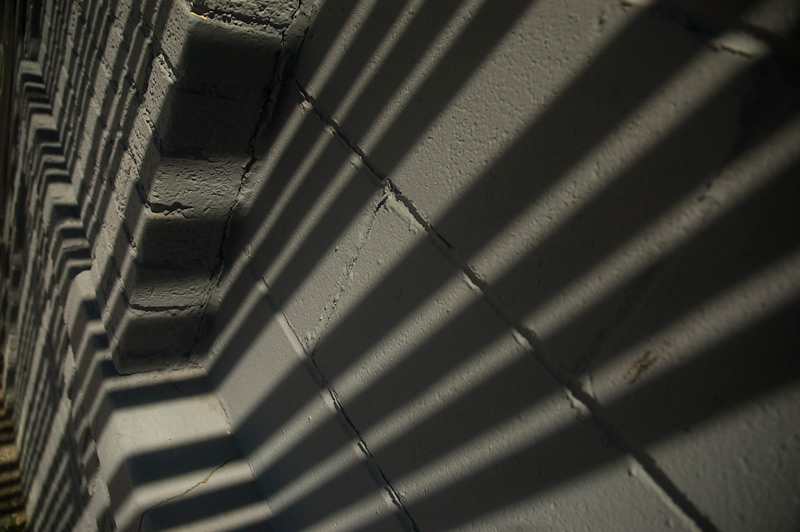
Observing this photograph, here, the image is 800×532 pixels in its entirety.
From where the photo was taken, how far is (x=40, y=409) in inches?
117

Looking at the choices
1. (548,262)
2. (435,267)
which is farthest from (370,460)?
(548,262)

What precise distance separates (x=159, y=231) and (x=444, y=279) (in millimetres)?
994

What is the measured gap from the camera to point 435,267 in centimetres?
112

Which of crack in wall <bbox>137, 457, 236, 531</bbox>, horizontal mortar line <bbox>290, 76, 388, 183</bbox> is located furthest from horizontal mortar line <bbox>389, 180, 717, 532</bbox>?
crack in wall <bbox>137, 457, 236, 531</bbox>

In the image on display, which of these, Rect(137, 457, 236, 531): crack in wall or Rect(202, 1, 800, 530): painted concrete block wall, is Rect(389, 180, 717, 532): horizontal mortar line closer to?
Rect(202, 1, 800, 530): painted concrete block wall

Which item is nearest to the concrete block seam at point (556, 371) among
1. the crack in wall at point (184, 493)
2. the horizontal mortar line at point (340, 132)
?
the horizontal mortar line at point (340, 132)

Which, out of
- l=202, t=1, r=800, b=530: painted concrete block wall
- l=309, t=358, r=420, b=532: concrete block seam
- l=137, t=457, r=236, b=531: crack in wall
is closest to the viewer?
l=202, t=1, r=800, b=530: painted concrete block wall

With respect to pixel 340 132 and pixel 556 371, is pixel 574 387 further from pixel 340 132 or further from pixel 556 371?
pixel 340 132

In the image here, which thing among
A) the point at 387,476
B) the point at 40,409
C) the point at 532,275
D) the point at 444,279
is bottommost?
the point at 40,409

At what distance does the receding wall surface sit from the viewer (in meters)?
0.71

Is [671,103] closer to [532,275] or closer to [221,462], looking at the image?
[532,275]

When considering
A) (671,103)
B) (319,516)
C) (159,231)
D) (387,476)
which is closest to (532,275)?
(671,103)

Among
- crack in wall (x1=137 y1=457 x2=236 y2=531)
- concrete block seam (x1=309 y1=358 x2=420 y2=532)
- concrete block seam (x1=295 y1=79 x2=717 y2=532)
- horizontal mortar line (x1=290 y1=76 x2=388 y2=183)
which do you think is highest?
concrete block seam (x1=295 y1=79 x2=717 y2=532)

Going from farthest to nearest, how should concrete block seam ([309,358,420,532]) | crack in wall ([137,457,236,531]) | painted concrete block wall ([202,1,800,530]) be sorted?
crack in wall ([137,457,236,531]) → concrete block seam ([309,358,420,532]) → painted concrete block wall ([202,1,800,530])
